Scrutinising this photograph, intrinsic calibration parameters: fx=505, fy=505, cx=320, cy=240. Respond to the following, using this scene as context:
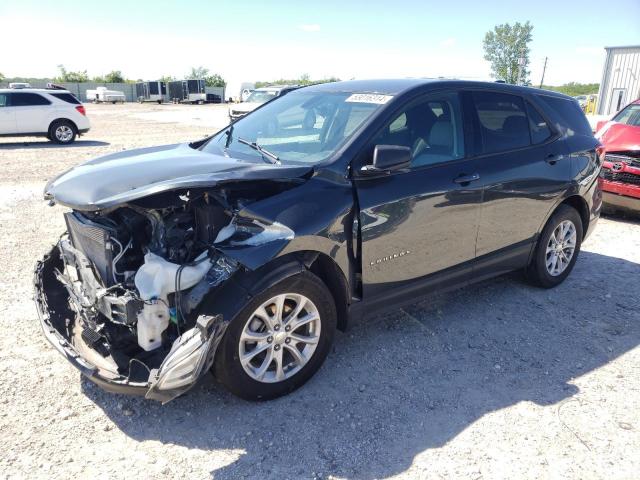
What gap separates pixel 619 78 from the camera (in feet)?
95.4

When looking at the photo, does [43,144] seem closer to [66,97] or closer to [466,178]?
[66,97]

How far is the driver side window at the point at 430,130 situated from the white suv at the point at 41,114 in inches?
611

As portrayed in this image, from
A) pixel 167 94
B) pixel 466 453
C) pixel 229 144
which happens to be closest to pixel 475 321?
pixel 466 453

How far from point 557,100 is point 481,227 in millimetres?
1762

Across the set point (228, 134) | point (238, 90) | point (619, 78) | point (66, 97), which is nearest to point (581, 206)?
point (228, 134)

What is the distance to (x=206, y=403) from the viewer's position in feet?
10.0

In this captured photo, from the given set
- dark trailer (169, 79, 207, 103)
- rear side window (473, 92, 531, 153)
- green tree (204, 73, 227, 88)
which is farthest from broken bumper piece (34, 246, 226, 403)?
green tree (204, 73, 227, 88)

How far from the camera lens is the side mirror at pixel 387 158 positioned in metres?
3.07

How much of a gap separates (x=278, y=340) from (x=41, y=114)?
15981 millimetres

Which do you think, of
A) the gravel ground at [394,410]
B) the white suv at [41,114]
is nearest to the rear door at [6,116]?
the white suv at [41,114]

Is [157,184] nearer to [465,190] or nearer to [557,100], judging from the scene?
[465,190]

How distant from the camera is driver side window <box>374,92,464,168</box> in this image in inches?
136

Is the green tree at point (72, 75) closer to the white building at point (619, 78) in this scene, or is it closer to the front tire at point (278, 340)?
the white building at point (619, 78)

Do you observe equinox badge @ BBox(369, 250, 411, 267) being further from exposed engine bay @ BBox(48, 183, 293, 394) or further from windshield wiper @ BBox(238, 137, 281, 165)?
windshield wiper @ BBox(238, 137, 281, 165)
